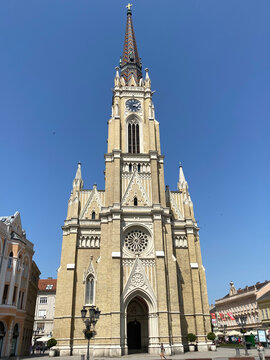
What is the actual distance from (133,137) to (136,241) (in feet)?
53.7

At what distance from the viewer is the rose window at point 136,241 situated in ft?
116

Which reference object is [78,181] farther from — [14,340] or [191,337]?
[191,337]

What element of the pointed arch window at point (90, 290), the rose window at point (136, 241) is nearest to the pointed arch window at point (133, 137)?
the rose window at point (136, 241)

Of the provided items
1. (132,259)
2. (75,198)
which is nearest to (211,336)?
(132,259)

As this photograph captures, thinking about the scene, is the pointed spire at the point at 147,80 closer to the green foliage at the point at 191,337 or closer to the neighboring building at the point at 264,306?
the green foliage at the point at 191,337

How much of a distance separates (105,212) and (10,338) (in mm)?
16421

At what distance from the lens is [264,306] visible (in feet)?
168

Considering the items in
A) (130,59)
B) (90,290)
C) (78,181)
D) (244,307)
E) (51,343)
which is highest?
(130,59)

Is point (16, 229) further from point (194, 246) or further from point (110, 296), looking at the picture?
point (194, 246)

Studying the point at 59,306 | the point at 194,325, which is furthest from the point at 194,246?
the point at 59,306

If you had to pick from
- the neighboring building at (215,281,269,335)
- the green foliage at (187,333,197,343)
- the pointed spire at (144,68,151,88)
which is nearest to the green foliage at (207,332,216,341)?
the green foliage at (187,333,197,343)

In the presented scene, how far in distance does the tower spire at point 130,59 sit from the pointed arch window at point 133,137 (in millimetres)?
9952

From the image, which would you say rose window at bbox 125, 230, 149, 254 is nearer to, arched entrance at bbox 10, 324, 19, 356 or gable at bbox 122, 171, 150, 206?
gable at bbox 122, 171, 150, 206

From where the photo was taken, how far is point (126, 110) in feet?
150
